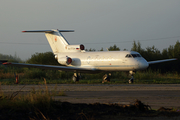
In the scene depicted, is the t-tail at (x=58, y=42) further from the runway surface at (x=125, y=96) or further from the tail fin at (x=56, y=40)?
the runway surface at (x=125, y=96)

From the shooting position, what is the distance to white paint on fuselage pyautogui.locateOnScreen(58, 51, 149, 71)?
22.4m

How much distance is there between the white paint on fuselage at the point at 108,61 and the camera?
22406 millimetres

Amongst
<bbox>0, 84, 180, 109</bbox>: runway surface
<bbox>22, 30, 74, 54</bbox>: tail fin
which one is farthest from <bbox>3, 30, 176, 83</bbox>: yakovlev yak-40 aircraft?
<bbox>0, 84, 180, 109</bbox>: runway surface

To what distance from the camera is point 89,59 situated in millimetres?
25422

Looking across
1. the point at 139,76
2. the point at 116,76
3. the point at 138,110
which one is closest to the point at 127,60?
the point at 139,76

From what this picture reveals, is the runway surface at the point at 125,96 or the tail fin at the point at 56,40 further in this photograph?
the tail fin at the point at 56,40

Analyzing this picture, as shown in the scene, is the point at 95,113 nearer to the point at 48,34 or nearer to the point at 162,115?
the point at 162,115

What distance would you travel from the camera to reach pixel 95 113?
20.2ft

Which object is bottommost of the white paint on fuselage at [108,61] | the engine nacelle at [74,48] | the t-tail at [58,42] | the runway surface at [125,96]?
the runway surface at [125,96]

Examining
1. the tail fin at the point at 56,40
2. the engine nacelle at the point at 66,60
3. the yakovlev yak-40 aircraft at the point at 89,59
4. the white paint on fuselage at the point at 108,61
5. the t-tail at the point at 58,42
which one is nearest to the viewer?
the white paint on fuselage at the point at 108,61

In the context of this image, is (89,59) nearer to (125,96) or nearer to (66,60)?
(66,60)

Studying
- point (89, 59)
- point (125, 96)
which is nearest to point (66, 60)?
point (89, 59)

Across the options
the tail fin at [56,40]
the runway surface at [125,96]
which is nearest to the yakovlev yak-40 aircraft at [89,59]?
the tail fin at [56,40]

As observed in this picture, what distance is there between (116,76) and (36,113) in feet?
86.7
